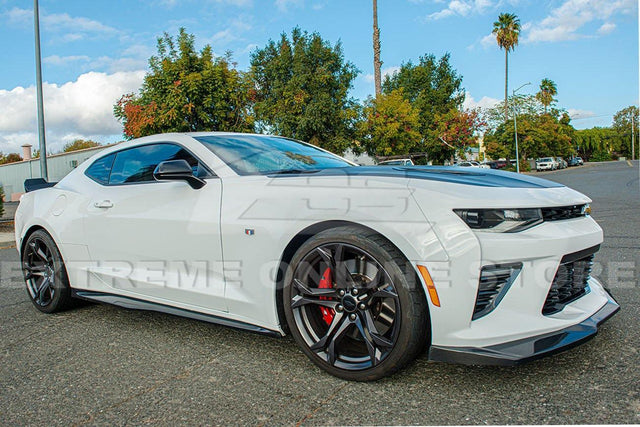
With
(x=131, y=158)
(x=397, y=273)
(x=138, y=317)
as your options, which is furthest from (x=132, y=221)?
(x=397, y=273)

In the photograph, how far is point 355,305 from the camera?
7.82 ft

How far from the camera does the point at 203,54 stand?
613 inches

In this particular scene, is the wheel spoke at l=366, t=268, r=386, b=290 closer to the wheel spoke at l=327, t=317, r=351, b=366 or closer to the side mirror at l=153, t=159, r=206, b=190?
the wheel spoke at l=327, t=317, r=351, b=366

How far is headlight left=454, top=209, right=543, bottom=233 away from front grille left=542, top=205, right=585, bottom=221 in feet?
0.44

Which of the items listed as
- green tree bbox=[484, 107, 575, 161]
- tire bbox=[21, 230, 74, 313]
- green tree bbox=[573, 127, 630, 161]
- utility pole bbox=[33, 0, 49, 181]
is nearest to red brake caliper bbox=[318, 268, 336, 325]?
tire bbox=[21, 230, 74, 313]

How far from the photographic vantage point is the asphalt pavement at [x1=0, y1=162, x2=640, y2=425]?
209 centimetres

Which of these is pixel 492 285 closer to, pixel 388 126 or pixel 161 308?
pixel 161 308

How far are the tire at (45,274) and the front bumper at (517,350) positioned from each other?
10.0ft

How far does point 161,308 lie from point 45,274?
1496 millimetres

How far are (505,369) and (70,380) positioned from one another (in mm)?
2292

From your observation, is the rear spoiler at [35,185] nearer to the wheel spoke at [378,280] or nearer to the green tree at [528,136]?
the wheel spoke at [378,280]

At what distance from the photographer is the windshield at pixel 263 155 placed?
3.10m

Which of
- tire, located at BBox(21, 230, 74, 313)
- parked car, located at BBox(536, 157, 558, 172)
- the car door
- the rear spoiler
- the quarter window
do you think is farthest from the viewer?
parked car, located at BBox(536, 157, 558, 172)

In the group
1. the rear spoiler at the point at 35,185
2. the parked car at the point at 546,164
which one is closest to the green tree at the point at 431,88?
the parked car at the point at 546,164
